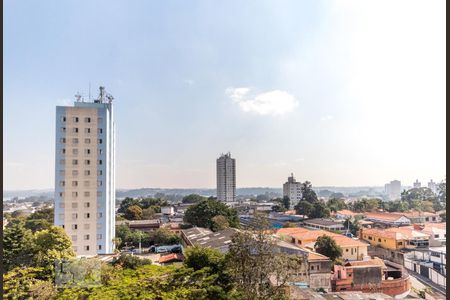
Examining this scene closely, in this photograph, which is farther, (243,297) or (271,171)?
(271,171)

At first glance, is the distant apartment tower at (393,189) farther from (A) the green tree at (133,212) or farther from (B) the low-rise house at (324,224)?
(A) the green tree at (133,212)

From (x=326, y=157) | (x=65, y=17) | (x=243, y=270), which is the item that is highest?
(x=65, y=17)

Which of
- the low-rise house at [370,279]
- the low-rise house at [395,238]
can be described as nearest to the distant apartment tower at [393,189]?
the low-rise house at [395,238]

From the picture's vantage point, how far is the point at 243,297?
2.55 metres

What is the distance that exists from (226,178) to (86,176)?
6.70 ft

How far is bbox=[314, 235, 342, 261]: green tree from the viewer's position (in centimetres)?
390

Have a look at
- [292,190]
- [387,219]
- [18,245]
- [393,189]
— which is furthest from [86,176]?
[387,219]

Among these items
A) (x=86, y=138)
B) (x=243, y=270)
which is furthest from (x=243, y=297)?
(x=86, y=138)

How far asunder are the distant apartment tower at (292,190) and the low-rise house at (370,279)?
51.7 inches

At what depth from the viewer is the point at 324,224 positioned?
495cm

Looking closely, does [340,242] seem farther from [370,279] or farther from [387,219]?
[387,219]

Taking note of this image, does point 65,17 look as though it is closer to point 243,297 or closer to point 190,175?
point 190,175

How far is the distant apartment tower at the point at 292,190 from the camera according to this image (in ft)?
15.0

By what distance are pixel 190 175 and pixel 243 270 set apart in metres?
1.55
